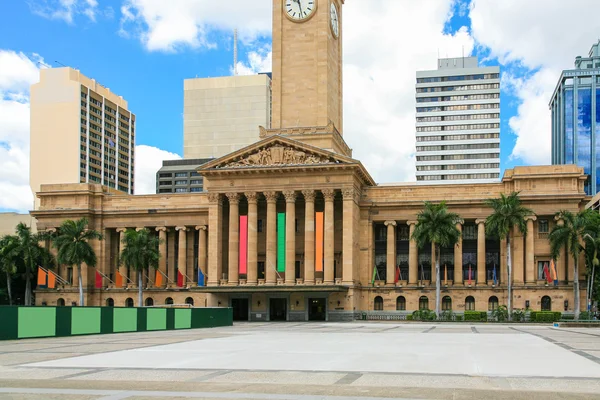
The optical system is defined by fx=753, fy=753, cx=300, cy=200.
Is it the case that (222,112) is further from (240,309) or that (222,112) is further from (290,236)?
(290,236)

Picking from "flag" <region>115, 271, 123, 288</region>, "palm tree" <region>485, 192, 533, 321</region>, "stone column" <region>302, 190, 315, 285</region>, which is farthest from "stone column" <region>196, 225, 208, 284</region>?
"palm tree" <region>485, 192, 533, 321</region>

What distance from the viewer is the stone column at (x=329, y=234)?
295 feet

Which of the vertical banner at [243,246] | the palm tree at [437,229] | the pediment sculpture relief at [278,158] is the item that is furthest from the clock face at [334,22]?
the palm tree at [437,229]

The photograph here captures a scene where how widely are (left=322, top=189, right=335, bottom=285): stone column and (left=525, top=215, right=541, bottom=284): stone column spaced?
23.7 m

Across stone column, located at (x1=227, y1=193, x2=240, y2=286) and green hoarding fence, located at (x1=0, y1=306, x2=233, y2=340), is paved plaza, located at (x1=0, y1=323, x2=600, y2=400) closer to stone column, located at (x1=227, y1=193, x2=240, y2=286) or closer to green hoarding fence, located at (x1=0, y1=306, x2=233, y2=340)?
green hoarding fence, located at (x1=0, y1=306, x2=233, y2=340)

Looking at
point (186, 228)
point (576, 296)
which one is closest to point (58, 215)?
point (186, 228)

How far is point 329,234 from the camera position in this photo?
90062 mm

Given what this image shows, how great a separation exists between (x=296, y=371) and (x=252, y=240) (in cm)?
6756

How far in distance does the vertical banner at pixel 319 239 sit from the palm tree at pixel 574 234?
2644 cm

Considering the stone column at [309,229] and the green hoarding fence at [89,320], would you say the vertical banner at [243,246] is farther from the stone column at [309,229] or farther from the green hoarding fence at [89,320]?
the green hoarding fence at [89,320]

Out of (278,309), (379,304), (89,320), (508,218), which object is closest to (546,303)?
(508,218)

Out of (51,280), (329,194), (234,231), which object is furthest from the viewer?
(51,280)

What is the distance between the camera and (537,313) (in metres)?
83.2

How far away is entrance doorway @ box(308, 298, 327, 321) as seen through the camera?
301 feet
